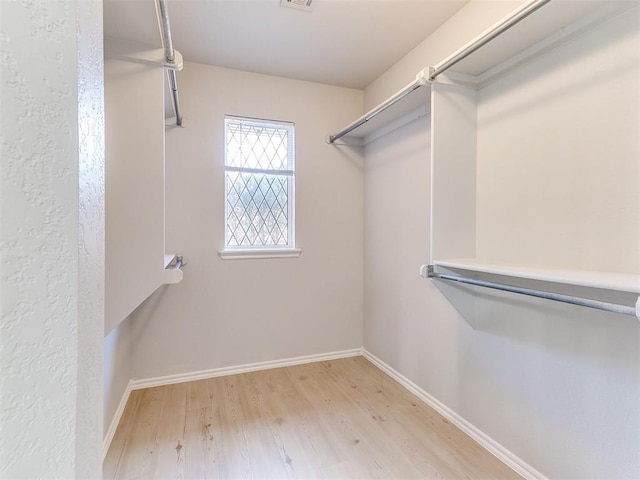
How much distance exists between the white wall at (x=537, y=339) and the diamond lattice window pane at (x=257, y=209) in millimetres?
1027

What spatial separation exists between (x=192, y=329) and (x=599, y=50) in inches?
115

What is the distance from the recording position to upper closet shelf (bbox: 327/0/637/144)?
119 cm

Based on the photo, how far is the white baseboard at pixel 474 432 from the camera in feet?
5.06

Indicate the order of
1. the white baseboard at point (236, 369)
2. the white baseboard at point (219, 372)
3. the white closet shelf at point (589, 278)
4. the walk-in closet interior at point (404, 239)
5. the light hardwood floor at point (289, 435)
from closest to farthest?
the white closet shelf at point (589, 278)
the walk-in closet interior at point (404, 239)
the light hardwood floor at point (289, 435)
the white baseboard at point (219, 372)
the white baseboard at point (236, 369)

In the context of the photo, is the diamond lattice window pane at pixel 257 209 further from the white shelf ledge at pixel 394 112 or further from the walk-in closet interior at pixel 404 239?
the white shelf ledge at pixel 394 112

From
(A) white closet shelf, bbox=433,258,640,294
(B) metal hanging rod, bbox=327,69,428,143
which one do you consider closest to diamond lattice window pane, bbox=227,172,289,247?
(B) metal hanging rod, bbox=327,69,428,143

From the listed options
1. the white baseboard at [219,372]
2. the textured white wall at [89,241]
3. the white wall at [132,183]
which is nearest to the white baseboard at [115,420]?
the white baseboard at [219,372]

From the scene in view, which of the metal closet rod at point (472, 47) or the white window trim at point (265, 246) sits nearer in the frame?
the metal closet rod at point (472, 47)

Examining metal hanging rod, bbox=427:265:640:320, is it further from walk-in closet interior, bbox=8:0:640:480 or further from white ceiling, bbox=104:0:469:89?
white ceiling, bbox=104:0:469:89

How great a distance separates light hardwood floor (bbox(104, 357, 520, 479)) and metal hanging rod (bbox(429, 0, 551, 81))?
2001mm

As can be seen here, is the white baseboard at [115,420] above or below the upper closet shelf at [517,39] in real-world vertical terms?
below

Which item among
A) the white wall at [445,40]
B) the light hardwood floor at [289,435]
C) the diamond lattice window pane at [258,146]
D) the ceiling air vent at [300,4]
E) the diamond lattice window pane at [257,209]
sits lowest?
the light hardwood floor at [289,435]

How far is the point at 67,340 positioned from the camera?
1.35ft

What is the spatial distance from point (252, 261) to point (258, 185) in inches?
26.4
